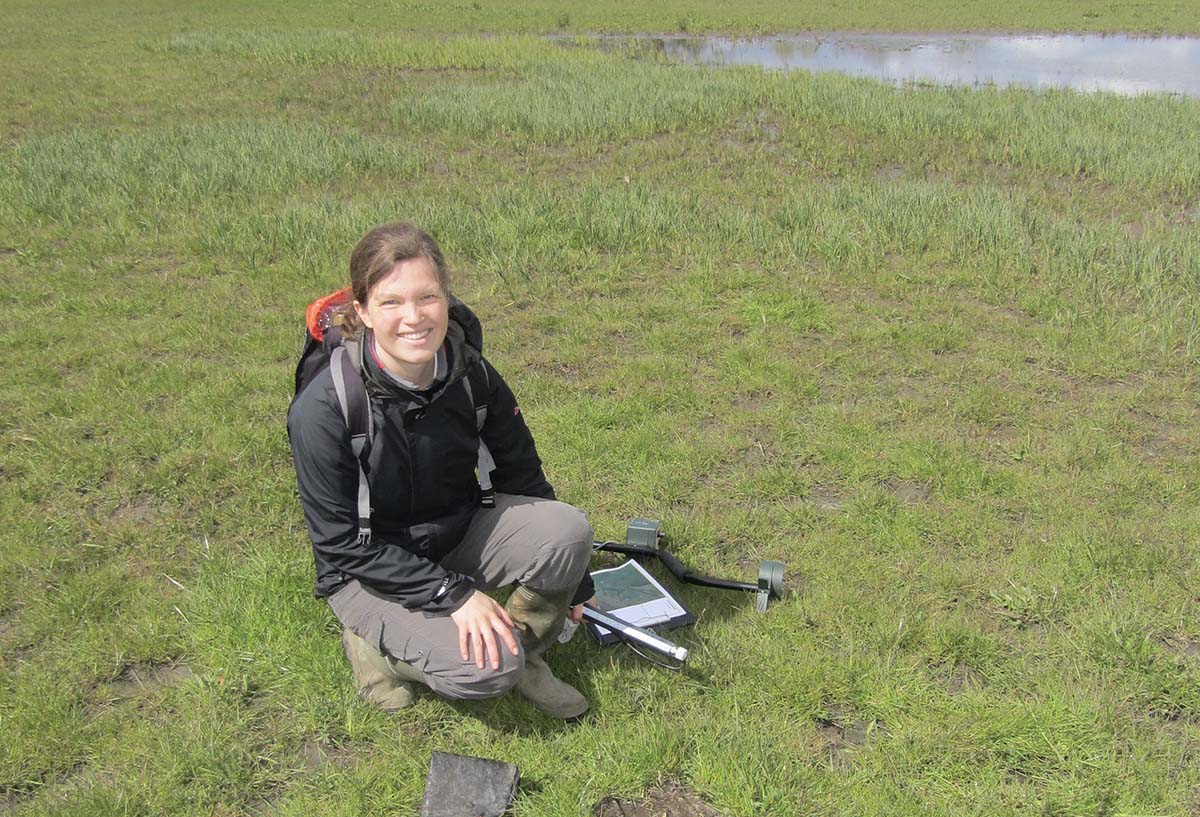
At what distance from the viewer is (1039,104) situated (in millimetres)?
12836

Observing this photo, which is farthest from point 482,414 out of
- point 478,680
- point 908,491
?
point 908,491

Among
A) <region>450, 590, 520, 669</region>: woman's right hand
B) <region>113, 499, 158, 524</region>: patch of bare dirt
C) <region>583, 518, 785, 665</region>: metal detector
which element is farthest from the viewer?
<region>113, 499, 158, 524</region>: patch of bare dirt

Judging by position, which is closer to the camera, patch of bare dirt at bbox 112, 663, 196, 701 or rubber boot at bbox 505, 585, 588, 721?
rubber boot at bbox 505, 585, 588, 721

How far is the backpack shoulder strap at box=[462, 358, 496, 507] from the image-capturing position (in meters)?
3.08

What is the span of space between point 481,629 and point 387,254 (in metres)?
1.16

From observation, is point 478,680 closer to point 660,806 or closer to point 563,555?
point 563,555

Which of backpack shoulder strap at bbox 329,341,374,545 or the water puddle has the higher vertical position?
the water puddle

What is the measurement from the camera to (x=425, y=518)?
313 cm

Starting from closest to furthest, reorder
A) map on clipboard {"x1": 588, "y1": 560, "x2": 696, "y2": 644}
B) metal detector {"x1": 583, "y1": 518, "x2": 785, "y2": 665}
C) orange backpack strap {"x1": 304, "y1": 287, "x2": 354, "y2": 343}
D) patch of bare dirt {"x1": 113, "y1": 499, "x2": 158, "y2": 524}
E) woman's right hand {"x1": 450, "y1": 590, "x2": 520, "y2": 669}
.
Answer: woman's right hand {"x1": 450, "y1": 590, "x2": 520, "y2": 669}, orange backpack strap {"x1": 304, "y1": 287, "x2": 354, "y2": 343}, metal detector {"x1": 583, "y1": 518, "x2": 785, "y2": 665}, map on clipboard {"x1": 588, "y1": 560, "x2": 696, "y2": 644}, patch of bare dirt {"x1": 113, "y1": 499, "x2": 158, "y2": 524}

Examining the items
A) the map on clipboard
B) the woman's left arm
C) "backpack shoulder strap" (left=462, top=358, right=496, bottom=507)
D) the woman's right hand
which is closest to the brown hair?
"backpack shoulder strap" (left=462, top=358, right=496, bottom=507)

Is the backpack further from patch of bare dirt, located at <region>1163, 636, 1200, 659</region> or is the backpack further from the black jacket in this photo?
patch of bare dirt, located at <region>1163, 636, 1200, 659</region>

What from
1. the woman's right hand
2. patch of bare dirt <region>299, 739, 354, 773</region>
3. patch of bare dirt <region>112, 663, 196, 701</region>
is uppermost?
the woman's right hand

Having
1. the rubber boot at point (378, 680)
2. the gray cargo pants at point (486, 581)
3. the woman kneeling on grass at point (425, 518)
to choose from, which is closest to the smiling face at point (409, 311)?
the woman kneeling on grass at point (425, 518)

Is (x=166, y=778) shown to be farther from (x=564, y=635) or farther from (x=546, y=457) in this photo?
(x=546, y=457)
